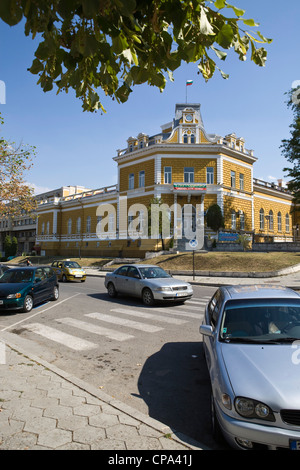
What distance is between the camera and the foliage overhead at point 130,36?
2688mm

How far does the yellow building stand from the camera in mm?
34406

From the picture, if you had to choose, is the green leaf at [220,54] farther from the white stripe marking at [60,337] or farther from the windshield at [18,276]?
the windshield at [18,276]

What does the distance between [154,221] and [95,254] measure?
530 inches

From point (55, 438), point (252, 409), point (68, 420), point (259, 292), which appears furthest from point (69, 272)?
point (252, 409)

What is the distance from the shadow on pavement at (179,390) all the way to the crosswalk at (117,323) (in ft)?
5.24

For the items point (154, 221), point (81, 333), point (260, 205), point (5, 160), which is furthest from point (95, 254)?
point (81, 333)

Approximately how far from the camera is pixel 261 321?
4070 mm

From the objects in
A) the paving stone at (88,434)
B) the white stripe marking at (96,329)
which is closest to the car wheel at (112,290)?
the white stripe marking at (96,329)

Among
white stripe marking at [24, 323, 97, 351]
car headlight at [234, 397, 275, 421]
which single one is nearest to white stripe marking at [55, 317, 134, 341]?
white stripe marking at [24, 323, 97, 351]

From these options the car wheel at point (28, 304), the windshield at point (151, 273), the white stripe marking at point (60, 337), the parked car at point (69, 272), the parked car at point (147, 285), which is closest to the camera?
the white stripe marking at point (60, 337)

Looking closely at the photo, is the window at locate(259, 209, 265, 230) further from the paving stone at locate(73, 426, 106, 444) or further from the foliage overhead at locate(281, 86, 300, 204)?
the paving stone at locate(73, 426, 106, 444)

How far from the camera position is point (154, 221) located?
102 feet

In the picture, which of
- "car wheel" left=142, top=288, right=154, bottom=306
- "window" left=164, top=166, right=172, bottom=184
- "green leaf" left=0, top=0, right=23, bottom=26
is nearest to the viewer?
"green leaf" left=0, top=0, right=23, bottom=26

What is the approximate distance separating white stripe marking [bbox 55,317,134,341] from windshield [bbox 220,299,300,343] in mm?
3564
